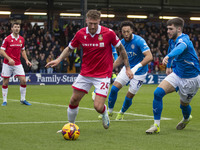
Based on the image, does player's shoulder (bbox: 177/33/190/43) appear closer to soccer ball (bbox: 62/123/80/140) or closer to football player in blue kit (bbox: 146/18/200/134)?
football player in blue kit (bbox: 146/18/200/134)

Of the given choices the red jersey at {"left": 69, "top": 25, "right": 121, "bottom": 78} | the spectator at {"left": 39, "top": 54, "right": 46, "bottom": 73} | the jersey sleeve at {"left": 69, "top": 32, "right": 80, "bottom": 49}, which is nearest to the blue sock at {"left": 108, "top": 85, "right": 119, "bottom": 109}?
A: the red jersey at {"left": 69, "top": 25, "right": 121, "bottom": 78}

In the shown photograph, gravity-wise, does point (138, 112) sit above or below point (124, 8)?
below

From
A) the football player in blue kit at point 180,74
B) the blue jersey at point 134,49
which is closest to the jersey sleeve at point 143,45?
the blue jersey at point 134,49

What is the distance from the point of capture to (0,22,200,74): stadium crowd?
29367 millimetres

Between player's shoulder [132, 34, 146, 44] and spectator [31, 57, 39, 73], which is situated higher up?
player's shoulder [132, 34, 146, 44]

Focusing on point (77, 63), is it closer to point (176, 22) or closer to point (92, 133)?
point (176, 22)

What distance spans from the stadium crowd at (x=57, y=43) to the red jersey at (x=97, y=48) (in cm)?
2041

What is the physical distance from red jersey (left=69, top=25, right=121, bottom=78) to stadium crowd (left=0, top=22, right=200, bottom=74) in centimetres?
2041

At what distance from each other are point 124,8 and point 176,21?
102ft

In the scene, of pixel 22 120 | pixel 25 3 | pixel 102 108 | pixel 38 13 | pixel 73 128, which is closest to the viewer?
pixel 73 128

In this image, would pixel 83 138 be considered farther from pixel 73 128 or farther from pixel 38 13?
pixel 38 13

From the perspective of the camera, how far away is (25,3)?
3709 centimetres

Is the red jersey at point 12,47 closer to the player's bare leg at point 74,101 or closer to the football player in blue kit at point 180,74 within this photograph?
the player's bare leg at point 74,101

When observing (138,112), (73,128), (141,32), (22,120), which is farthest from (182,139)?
(141,32)
